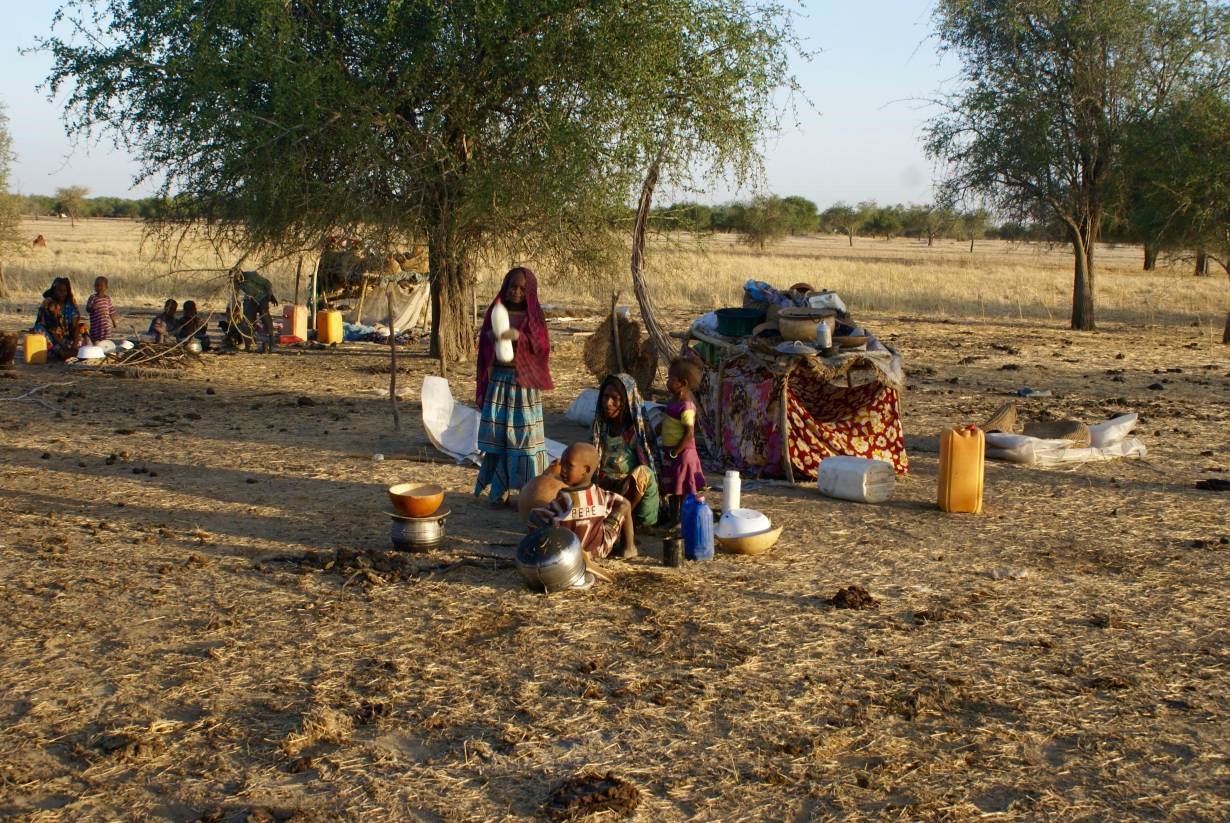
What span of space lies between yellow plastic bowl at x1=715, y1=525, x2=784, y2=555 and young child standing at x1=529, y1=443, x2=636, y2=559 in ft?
→ 1.81

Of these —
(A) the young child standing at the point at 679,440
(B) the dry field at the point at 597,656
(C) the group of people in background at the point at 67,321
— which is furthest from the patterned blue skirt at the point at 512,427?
(C) the group of people in background at the point at 67,321

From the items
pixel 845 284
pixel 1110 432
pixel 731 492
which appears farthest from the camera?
pixel 845 284

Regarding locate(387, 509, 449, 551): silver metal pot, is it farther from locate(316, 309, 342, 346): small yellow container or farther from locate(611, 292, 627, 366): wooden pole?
locate(316, 309, 342, 346): small yellow container

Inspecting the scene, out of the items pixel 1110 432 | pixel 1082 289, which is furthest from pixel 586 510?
pixel 1082 289

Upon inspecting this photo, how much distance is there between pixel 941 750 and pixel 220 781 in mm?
2459

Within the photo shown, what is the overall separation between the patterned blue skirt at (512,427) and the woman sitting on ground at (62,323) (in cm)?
922

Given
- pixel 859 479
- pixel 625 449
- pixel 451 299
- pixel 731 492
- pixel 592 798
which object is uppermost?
pixel 451 299

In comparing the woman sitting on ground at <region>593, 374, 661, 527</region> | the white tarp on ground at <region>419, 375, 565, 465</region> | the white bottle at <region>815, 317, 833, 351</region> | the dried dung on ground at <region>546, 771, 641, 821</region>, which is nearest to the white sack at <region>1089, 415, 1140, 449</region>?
the white bottle at <region>815, 317, 833, 351</region>

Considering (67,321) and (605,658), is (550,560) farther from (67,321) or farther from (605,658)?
(67,321)

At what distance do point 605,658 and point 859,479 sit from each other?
3.45 m

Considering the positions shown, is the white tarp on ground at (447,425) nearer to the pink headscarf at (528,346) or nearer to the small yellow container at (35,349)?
the pink headscarf at (528,346)

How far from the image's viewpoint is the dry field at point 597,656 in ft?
12.4

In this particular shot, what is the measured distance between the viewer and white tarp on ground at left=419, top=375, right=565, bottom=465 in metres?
9.01

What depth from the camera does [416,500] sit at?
6.25 m
